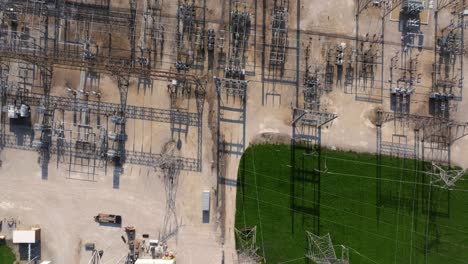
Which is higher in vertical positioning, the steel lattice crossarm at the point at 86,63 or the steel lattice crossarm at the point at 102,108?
the steel lattice crossarm at the point at 86,63

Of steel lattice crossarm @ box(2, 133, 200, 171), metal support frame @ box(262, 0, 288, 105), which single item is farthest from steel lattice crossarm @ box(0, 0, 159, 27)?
metal support frame @ box(262, 0, 288, 105)

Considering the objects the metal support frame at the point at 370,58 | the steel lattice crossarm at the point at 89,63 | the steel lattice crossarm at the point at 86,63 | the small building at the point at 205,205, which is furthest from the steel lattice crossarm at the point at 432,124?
the steel lattice crossarm at the point at 86,63

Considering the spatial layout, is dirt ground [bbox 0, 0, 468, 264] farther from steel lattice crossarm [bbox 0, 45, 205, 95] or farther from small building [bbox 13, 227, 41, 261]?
steel lattice crossarm [bbox 0, 45, 205, 95]

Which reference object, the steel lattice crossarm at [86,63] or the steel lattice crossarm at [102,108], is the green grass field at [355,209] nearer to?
the steel lattice crossarm at [102,108]

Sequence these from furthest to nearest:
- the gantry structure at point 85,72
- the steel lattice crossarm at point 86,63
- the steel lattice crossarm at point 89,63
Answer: the gantry structure at point 85,72 → the steel lattice crossarm at point 89,63 → the steel lattice crossarm at point 86,63

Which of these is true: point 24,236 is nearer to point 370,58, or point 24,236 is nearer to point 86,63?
point 86,63

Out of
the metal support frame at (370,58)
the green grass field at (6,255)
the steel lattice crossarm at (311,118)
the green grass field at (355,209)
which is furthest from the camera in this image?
the metal support frame at (370,58)

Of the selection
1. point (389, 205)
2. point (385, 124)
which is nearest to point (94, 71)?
point (385, 124)
